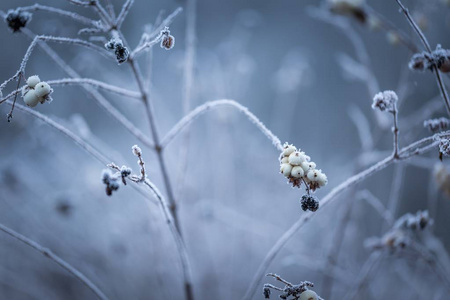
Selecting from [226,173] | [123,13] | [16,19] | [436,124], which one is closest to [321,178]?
[436,124]

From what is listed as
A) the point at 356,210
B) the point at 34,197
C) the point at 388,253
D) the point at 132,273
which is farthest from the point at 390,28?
the point at 34,197

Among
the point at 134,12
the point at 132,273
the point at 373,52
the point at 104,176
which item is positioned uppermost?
the point at 134,12

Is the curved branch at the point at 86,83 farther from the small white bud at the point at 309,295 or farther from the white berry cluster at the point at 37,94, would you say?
the small white bud at the point at 309,295

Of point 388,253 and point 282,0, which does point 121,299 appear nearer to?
point 388,253

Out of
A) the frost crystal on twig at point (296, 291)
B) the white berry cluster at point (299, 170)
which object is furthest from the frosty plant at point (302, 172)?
the frost crystal on twig at point (296, 291)

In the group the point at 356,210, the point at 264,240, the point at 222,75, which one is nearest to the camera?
the point at 356,210

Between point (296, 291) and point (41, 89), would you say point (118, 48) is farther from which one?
point (296, 291)

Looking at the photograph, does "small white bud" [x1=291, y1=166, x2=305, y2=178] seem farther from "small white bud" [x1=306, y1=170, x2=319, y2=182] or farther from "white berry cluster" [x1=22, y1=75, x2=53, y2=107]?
"white berry cluster" [x1=22, y1=75, x2=53, y2=107]
